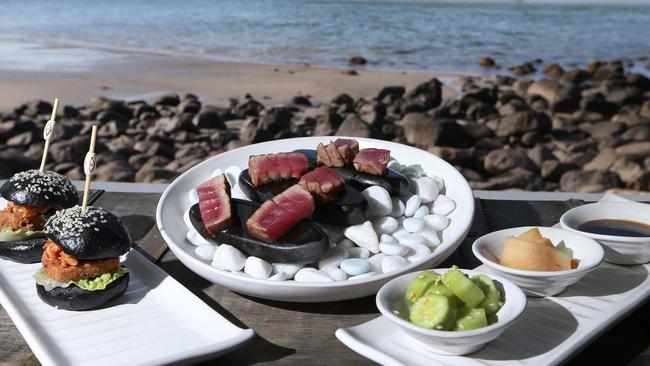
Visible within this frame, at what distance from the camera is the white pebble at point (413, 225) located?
170 centimetres

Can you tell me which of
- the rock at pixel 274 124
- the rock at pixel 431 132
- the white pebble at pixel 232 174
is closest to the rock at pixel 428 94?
the rock at pixel 431 132

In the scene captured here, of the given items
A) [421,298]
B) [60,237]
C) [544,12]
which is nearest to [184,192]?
[60,237]

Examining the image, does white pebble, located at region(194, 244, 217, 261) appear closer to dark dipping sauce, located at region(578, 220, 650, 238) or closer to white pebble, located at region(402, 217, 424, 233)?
white pebble, located at region(402, 217, 424, 233)

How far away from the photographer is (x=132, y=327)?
139cm

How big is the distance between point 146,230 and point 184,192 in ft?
0.55

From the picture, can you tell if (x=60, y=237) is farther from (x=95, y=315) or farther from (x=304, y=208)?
(x=304, y=208)

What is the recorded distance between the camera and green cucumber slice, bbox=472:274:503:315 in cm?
127

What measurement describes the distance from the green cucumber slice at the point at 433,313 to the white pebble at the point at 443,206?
60cm

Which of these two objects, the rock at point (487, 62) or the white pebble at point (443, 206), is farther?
the rock at point (487, 62)

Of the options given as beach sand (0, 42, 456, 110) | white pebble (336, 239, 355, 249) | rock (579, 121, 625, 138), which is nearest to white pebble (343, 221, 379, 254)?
white pebble (336, 239, 355, 249)

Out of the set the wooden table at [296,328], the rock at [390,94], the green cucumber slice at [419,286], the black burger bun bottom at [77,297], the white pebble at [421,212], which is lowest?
the rock at [390,94]

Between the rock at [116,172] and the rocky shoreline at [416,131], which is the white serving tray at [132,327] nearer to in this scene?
the rocky shoreline at [416,131]

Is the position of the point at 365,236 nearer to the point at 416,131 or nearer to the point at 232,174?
the point at 232,174

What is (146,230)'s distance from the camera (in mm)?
1968
